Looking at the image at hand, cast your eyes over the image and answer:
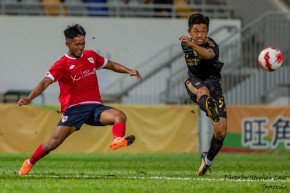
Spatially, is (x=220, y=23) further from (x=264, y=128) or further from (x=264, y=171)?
(x=264, y=171)

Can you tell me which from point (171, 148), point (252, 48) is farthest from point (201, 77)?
point (252, 48)

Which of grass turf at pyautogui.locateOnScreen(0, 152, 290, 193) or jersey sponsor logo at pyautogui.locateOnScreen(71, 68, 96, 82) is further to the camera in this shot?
jersey sponsor logo at pyautogui.locateOnScreen(71, 68, 96, 82)

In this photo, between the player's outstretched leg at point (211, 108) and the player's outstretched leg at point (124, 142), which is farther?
the player's outstretched leg at point (211, 108)

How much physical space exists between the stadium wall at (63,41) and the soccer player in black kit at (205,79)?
15.5m

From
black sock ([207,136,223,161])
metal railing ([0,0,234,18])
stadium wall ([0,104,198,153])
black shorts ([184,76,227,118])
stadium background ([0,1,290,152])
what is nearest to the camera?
black sock ([207,136,223,161])

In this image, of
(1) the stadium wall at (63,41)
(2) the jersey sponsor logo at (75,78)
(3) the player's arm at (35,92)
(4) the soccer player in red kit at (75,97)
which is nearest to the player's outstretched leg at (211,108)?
(4) the soccer player in red kit at (75,97)

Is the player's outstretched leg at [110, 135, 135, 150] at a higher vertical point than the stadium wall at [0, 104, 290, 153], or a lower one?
higher

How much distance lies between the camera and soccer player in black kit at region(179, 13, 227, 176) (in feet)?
49.1

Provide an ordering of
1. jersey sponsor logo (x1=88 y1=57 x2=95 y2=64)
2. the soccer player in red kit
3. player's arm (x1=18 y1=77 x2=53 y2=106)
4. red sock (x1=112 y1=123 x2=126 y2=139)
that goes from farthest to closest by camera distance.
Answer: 1. jersey sponsor logo (x1=88 y1=57 x2=95 y2=64)
2. the soccer player in red kit
3. red sock (x1=112 y1=123 x2=126 y2=139)
4. player's arm (x1=18 y1=77 x2=53 y2=106)

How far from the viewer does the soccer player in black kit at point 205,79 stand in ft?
49.1

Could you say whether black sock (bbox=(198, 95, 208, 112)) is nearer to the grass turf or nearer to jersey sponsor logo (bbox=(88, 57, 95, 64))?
the grass turf

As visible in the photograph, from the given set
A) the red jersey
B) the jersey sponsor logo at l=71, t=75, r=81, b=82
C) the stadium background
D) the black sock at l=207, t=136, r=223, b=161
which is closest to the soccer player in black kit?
the black sock at l=207, t=136, r=223, b=161

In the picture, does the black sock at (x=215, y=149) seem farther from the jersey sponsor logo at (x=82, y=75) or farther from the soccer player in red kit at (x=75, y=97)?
the jersey sponsor logo at (x=82, y=75)

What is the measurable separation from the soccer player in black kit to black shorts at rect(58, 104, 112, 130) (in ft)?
4.98
